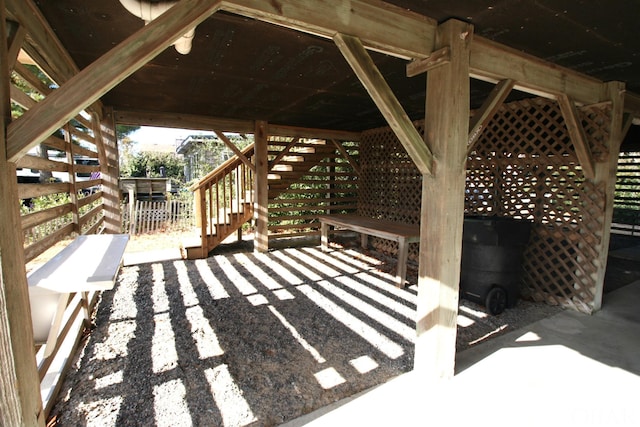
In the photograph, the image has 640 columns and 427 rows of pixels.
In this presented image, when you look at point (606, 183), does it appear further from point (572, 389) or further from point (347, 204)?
point (347, 204)

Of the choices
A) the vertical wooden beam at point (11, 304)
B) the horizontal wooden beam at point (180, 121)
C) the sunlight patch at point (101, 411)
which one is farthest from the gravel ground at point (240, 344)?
the horizontal wooden beam at point (180, 121)

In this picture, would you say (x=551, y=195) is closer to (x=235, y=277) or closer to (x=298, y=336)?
(x=298, y=336)

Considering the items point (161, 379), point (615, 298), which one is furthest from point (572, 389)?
point (161, 379)

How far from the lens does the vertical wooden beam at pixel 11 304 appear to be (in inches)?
41.1

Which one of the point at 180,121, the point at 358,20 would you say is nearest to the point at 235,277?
the point at 180,121

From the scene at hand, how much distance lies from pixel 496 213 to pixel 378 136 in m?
2.66

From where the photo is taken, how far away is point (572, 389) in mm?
1924

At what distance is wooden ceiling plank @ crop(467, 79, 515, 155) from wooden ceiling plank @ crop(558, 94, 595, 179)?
0.86 m

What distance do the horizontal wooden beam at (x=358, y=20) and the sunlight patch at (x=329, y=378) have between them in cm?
205

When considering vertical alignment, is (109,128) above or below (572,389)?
above

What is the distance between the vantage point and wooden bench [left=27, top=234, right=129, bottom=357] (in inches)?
55.7

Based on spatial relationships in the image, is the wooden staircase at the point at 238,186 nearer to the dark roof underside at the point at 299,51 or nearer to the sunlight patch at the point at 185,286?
the sunlight patch at the point at 185,286

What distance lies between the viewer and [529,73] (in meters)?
2.23

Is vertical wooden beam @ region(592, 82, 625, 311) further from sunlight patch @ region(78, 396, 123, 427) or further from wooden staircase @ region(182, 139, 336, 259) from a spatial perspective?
wooden staircase @ region(182, 139, 336, 259)
